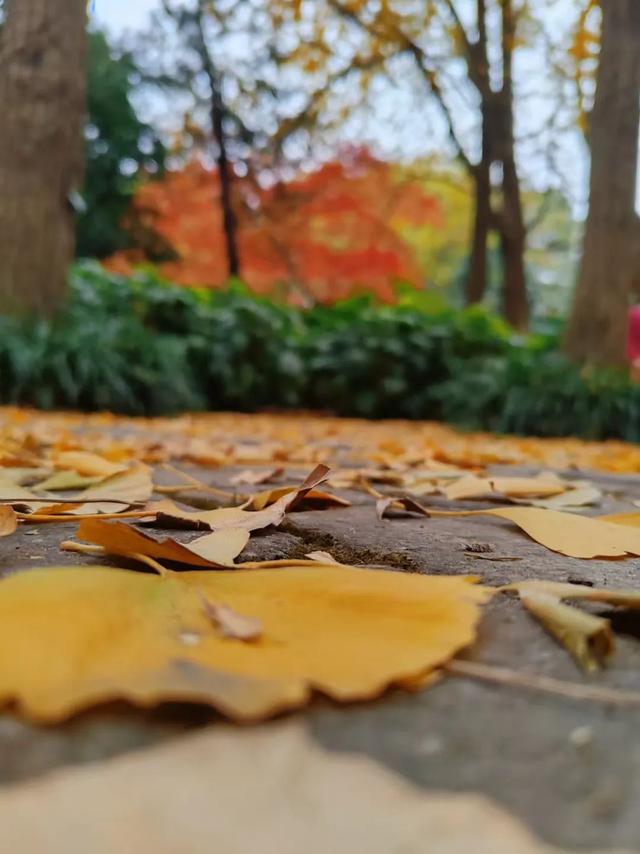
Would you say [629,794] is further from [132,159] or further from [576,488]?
[132,159]

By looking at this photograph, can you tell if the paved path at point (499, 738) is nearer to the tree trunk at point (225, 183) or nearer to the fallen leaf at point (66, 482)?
the fallen leaf at point (66, 482)

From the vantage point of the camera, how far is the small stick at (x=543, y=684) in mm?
385

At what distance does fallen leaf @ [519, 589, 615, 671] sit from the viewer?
1.40ft

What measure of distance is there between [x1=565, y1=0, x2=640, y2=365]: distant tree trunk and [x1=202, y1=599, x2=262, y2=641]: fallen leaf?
5.14m

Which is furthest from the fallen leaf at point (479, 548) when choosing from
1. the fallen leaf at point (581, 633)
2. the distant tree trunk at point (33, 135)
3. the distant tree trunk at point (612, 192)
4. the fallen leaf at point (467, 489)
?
the distant tree trunk at point (612, 192)

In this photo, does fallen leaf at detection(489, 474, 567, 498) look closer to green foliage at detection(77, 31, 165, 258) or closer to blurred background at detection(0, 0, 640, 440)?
blurred background at detection(0, 0, 640, 440)

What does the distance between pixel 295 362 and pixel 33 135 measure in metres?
2.68

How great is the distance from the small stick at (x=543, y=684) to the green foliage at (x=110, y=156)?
12.2 metres

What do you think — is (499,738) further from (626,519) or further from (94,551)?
(626,519)

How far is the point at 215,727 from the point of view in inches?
13.0

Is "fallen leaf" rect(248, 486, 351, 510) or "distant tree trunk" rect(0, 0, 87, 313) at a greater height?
"distant tree trunk" rect(0, 0, 87, 313)

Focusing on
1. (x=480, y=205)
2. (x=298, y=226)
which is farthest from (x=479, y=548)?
(x=298, y=226)

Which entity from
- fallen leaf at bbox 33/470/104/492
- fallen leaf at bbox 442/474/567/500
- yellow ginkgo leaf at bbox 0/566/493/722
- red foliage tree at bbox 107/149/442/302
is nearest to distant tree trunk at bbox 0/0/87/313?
fallen leaf at bbox 33/470/104/492

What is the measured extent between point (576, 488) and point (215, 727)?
1116 millimetres
